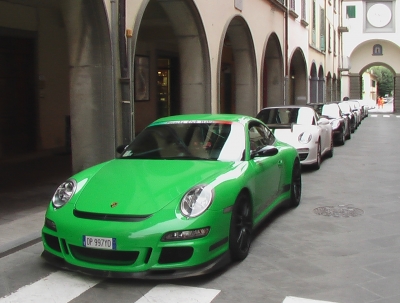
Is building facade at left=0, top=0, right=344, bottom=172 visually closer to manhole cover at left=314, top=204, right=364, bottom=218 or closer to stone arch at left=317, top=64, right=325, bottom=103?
manhole cover at left=314, top=204, right=364, bottom=218

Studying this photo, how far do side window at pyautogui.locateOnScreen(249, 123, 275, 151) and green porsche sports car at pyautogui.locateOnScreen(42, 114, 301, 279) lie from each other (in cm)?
21

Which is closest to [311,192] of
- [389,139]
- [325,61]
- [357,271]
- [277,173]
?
[277,173]

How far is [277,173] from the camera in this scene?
6.71m

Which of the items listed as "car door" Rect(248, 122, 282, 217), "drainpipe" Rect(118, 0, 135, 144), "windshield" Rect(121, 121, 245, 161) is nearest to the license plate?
"windshield" Rect(121, 121, 245, 161)

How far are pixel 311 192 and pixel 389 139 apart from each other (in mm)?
12266

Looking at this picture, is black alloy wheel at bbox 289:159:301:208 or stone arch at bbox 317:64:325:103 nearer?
black alloy wheel at bbox 289:159:301:208

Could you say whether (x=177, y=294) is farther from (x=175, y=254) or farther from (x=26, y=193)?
(x=26, y=193)

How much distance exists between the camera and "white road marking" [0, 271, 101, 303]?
4270mm

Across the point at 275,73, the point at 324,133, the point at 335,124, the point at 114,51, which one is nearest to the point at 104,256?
the point at 114,51

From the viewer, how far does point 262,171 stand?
602 cm

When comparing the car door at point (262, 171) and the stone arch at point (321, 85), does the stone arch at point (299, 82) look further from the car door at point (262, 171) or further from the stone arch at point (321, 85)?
the car door at point (262, 171)

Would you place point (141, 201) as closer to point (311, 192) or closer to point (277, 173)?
point (277, 173)

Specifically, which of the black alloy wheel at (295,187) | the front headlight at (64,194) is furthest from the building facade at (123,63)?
the front headlight at (64,194)

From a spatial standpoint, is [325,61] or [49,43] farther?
[325,61]
